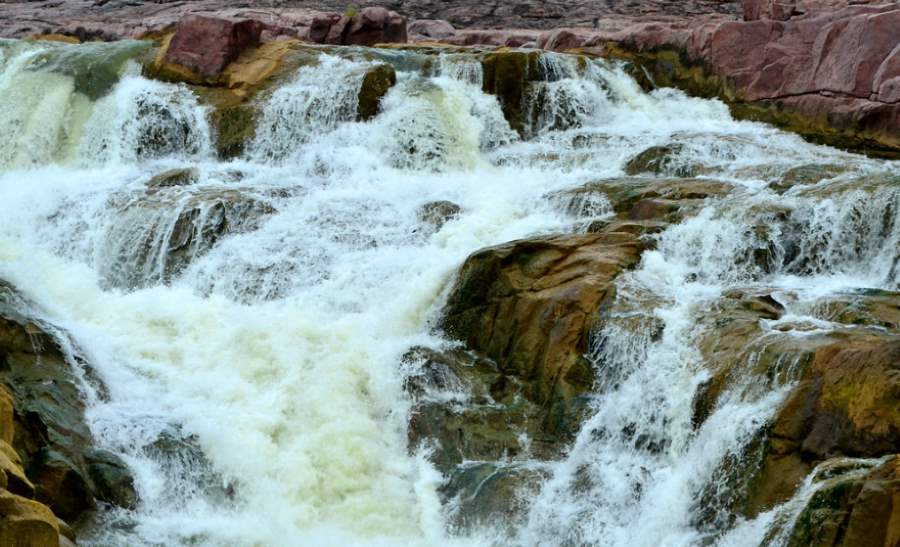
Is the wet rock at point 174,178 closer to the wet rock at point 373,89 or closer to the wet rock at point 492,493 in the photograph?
the wet rock at point 373,89

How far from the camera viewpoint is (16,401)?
10.6 meters

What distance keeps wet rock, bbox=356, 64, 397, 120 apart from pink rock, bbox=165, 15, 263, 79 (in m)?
2.68

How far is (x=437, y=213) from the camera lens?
15336 mm

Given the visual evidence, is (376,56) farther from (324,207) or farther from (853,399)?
(853,399)

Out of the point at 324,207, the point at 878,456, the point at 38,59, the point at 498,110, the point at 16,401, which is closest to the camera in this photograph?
the point at 878,456

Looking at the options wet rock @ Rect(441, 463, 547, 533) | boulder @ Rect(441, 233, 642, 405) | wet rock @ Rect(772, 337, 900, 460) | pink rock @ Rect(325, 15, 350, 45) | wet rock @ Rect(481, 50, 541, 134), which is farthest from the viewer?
pink rock @ Rect(325, 15, 350, 45)

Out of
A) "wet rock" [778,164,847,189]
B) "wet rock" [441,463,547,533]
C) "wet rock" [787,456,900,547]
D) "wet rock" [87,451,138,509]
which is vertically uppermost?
"wet rock" [778,164,847,189]

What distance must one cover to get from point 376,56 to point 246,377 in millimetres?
9726

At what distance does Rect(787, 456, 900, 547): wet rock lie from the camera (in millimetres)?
7043

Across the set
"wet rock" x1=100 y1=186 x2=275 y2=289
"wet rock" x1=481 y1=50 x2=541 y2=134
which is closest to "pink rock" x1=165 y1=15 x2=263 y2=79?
"wet rock" x1=481 y1=50 x2=541 y2=134

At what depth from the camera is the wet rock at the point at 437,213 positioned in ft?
49.8

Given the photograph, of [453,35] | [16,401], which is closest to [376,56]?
[453,35]

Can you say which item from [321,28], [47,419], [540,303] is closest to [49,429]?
[47,419]

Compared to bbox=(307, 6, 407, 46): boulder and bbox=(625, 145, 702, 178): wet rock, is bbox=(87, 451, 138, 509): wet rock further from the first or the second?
bbox=(307, 6, 407, 46): boulder
